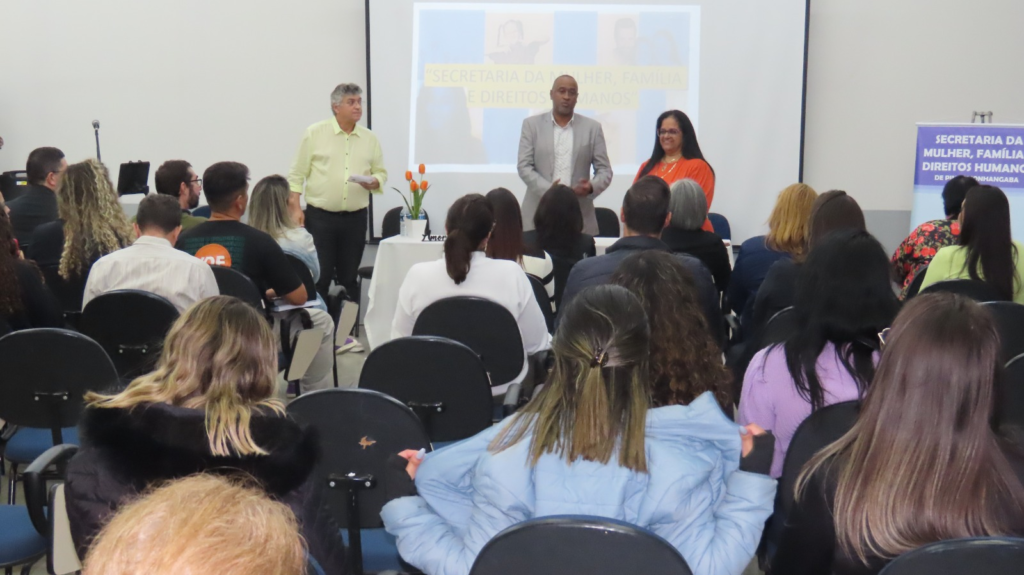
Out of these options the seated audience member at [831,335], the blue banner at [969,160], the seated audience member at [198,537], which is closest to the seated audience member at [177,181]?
the seated audience member at [831,335]

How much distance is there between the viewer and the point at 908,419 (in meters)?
1.47

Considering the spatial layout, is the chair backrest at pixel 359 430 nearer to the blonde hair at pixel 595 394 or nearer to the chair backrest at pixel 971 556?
the blonde hair at pixel 595 394

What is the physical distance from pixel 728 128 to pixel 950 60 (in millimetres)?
1703

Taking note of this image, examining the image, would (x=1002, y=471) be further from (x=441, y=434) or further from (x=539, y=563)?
(x=441, y=434)

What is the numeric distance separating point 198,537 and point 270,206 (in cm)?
364

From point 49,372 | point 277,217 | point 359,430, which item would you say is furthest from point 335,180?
point 359,430

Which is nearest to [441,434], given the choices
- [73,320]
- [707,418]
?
[707,418]

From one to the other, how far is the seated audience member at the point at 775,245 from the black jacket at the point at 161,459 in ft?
7.62

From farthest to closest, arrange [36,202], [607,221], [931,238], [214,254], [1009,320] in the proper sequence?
[607,221]
[36,202]
[931,238]
[214,254]
[1009,320]

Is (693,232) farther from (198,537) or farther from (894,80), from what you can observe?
(894,80)

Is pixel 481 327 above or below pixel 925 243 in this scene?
below

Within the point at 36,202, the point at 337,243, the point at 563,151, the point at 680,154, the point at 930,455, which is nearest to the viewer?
the point at 930,455

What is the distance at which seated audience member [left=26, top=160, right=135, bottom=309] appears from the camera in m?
3.72

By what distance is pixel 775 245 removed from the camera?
3822 mm
